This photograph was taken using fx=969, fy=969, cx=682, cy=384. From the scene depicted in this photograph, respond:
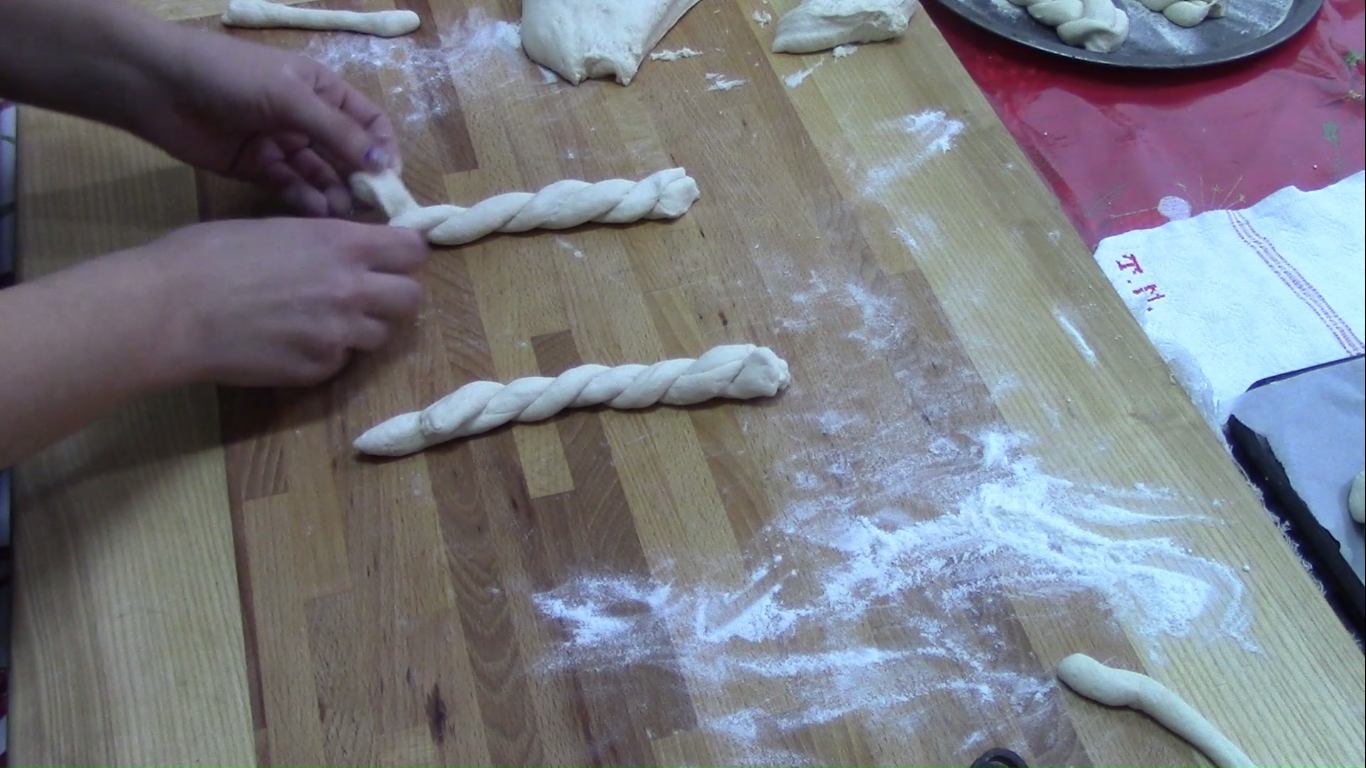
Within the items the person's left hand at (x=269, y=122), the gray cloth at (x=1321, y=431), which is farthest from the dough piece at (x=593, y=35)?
the gray cloth at (x=1321, y=431)

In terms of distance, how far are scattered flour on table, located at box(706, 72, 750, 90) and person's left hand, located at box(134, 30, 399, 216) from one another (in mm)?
503

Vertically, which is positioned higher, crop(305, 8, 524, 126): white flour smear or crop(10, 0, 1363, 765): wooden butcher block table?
crop(305, 8, 524, 126): white flour smear

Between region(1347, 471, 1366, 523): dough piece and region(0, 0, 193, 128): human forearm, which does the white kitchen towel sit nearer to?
region(1347, 471, 1366, 523): dough piece

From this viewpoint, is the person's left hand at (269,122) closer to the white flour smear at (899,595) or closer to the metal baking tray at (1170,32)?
the white flour smear at (899,595)

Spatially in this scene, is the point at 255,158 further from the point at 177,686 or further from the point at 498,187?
the point at 177,686

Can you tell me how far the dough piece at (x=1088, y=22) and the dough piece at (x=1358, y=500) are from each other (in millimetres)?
A: 854

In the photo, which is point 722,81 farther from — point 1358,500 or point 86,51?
point 1358,500

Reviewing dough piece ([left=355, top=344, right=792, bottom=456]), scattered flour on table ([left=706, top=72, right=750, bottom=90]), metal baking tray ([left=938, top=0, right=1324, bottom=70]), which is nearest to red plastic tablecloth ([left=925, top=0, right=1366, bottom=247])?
metal baking tray ([left=938, top=0, right=1324, bottom=70])

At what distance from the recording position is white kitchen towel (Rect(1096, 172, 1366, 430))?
4.61ft

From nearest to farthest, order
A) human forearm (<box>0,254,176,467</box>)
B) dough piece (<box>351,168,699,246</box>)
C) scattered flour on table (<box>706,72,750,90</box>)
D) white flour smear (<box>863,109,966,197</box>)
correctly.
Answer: human forearm (<box>0,254,176,467</box>) → dough piece (<box>351,168,699,246</box>) → white flour smear (<box>863,109,966,197</box>) → scattered flour on table (<box>706,72,750,90</box>)

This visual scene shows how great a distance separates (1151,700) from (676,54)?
1.14 m

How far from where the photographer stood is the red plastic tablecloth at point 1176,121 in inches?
62.7

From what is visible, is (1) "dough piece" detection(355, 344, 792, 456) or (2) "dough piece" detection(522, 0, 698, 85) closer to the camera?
(1) "dough piece" detection(355, 344, 792, 456)

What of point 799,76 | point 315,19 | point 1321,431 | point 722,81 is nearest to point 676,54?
point 722,81
